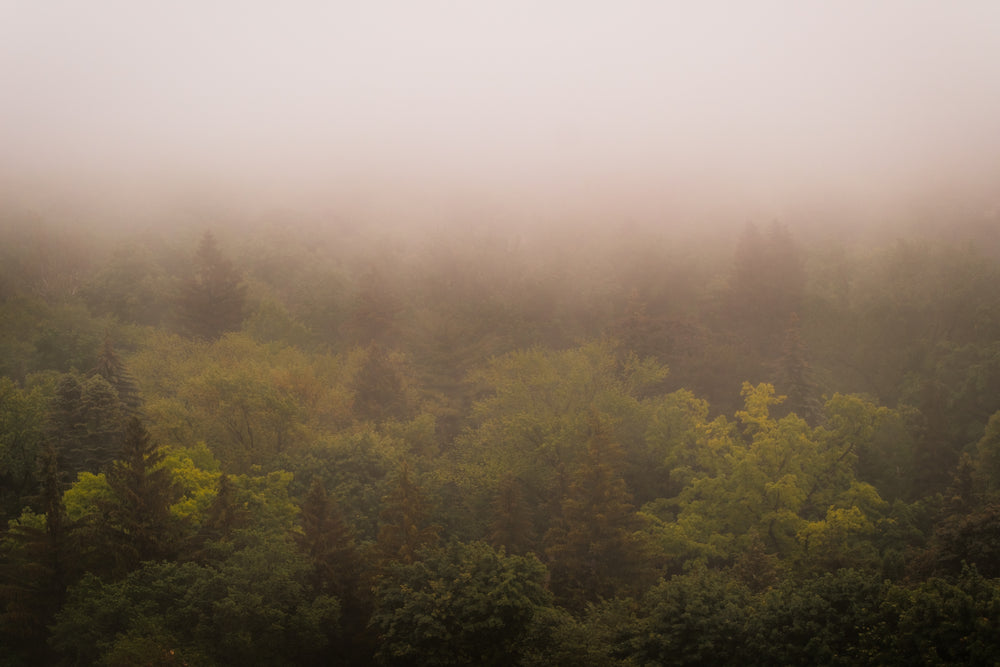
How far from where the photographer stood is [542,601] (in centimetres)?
2728

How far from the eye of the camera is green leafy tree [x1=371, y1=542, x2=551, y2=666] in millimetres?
25156

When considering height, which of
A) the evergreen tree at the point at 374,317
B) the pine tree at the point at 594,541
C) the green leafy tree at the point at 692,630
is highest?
the evergreen tree at the point at 374,317

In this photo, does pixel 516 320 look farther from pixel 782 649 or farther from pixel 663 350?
pixel 782 649

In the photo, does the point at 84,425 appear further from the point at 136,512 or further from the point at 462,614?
the point at 462,614

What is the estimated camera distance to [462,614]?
2545 centimetres

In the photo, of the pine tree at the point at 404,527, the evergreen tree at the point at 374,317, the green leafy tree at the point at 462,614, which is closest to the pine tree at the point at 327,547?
the pine tree at the point at 404,527

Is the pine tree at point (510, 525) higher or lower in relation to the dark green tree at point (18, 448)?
lower

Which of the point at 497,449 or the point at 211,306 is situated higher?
the point at 211,306

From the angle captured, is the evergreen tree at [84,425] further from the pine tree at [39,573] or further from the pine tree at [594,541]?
the pine tree at [594,541]

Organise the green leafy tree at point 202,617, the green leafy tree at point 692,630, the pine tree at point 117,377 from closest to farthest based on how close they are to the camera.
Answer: the green leafy tree at point 692,630, the green leafy tree at point 202,617, the pine tree at point 117,377

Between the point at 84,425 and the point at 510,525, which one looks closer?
the point at 510,525

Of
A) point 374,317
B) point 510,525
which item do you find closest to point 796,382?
point 510,525

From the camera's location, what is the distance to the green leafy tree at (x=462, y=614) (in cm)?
2516

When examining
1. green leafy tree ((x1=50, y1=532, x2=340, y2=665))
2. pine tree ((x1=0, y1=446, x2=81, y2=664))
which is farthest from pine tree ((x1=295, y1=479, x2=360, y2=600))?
pine tree ((x1=0, y1=446, x2=81, y2=664))
